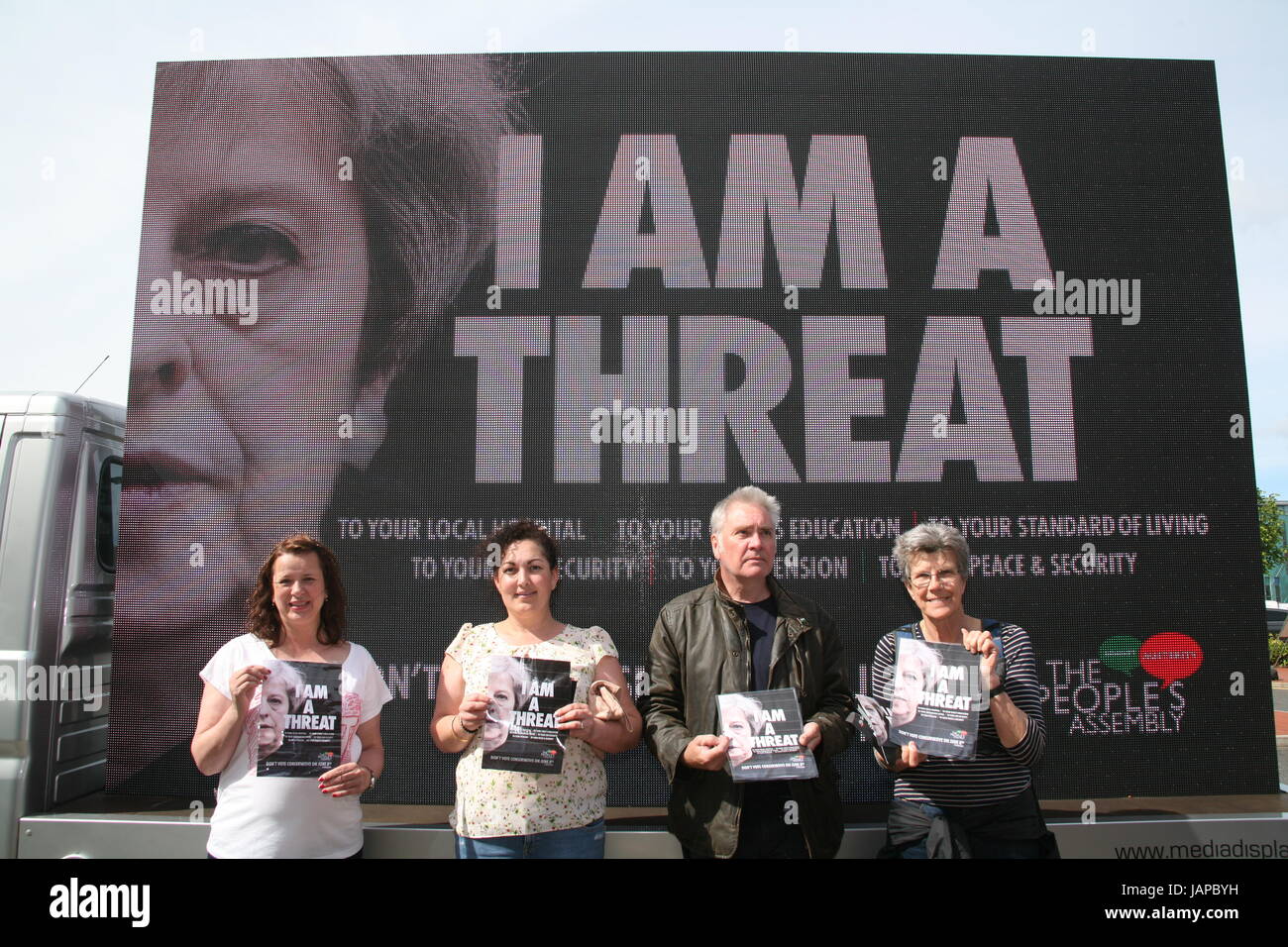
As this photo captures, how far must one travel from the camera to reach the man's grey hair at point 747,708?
2.52 metres

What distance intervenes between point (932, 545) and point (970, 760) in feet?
2.21

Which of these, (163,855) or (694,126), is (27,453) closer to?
(163,855)

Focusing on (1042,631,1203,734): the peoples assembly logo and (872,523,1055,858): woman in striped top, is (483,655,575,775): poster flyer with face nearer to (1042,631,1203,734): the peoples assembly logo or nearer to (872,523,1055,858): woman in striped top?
(872,523,1055,858): woman in striped top

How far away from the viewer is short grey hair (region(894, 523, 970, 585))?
Answer: 105 inches

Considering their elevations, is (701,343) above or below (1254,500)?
above

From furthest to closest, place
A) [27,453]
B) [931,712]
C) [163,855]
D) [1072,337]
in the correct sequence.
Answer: [1072,337]
[27,453]
[163,855]
[931,712]

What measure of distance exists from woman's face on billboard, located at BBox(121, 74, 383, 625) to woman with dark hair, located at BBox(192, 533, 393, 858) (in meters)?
0.78

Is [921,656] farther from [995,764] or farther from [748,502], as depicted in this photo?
[748,502]

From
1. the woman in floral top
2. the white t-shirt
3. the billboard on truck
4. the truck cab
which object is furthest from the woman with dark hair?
the truck cab

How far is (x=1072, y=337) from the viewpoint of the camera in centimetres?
355

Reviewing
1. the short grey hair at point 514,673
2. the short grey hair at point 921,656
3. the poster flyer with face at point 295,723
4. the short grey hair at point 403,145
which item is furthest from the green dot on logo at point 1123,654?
the short grey hair at point 403,145

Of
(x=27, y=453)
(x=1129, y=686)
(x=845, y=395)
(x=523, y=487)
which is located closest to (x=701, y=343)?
(x=845, y=395)
